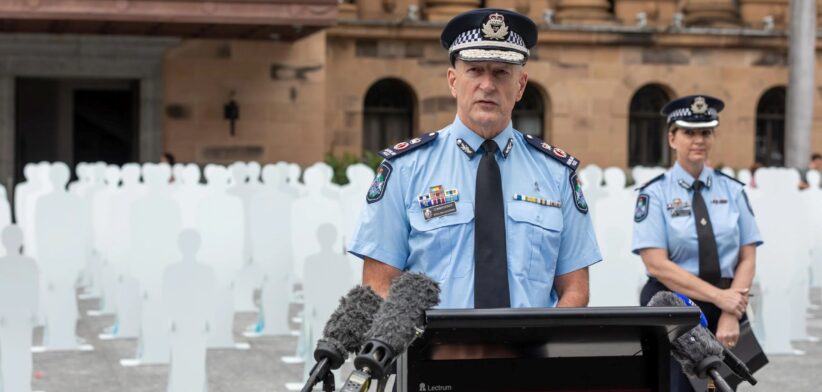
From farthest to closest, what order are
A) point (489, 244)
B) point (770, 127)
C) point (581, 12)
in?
1. point (770, 127)
2. point (581, 12)
3. point (489, 244)

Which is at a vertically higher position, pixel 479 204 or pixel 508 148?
pixel 508 148

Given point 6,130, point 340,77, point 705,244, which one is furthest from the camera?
point 340,77

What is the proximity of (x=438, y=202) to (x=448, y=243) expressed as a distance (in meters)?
0.11

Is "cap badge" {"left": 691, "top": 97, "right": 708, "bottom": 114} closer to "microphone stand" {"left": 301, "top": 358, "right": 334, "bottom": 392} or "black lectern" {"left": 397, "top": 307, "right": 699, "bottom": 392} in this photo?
"black lectern" {"left": 397, "top": 307, "right": 699, "bottom": 392}

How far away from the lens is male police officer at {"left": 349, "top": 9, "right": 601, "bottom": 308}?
347cm

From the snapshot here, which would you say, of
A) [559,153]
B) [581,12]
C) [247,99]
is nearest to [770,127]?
[581,12]

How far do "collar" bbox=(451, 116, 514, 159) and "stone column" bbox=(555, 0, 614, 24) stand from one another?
27.5 meters

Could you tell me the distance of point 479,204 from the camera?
11.4 feet

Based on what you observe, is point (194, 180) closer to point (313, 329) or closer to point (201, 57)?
point (313, 329)

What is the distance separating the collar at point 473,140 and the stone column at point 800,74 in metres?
24.5

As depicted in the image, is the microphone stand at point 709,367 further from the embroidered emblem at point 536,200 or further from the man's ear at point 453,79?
the man's ear at point 453,79

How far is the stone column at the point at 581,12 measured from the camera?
3081 centimetres

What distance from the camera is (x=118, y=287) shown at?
10.9m

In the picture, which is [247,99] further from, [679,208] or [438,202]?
[438,202]
